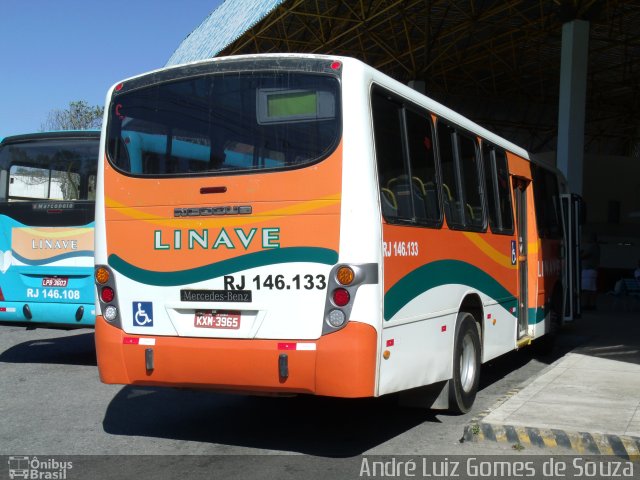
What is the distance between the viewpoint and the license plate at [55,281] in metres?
9.98

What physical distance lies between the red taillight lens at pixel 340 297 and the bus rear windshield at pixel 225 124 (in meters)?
0.98

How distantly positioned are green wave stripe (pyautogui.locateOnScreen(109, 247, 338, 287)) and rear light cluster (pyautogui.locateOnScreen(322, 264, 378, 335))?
12cm

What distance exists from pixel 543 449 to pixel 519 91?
104 feet

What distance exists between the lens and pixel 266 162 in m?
5.88

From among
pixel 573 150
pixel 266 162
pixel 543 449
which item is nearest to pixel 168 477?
pixel 266 162

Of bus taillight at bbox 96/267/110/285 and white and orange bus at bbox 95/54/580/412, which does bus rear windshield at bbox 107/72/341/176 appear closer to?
white and orange bus at bbox 95/54/580/412

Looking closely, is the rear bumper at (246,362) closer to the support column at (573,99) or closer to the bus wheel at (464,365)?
the bus wheel at (464,365)

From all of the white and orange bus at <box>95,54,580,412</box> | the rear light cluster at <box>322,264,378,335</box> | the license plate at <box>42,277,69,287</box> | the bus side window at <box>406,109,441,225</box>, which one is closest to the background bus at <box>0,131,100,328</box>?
the license plate at <box>42,277,69,287</box>

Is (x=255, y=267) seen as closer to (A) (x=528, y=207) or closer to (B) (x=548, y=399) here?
(B) (x=548, y=399)

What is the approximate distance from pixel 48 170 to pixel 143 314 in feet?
17.8

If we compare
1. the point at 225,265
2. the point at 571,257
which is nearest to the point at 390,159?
the point at 225,265

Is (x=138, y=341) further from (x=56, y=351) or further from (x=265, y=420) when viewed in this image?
(x=56, y=351)

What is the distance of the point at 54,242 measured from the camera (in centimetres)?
1005

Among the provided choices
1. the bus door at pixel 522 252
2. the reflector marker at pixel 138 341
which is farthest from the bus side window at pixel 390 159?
the bus door at pixel 522 252
